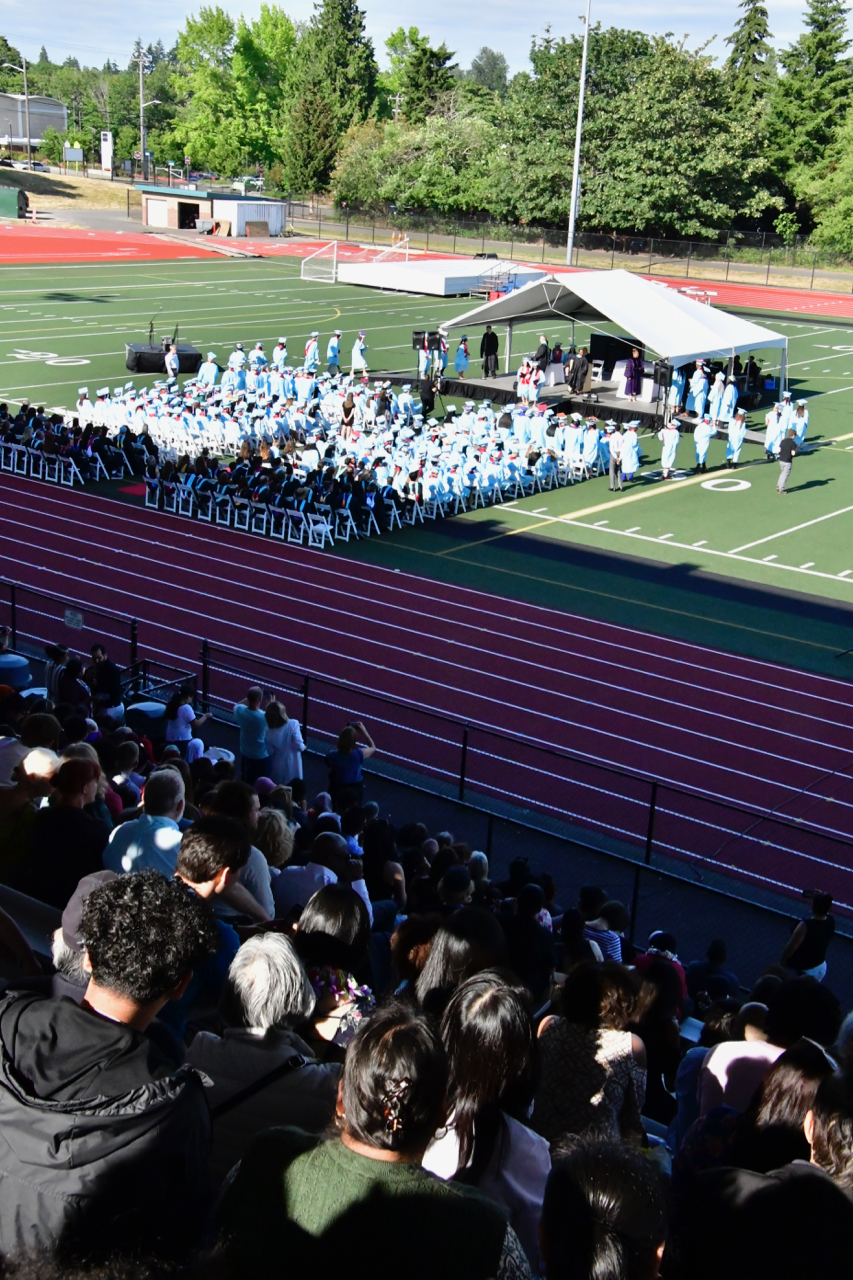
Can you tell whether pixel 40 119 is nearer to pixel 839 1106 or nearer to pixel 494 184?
pixel 494 184

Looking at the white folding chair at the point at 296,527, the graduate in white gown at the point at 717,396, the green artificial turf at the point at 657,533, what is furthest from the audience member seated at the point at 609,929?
the graduate in white gown at the point at 717,396

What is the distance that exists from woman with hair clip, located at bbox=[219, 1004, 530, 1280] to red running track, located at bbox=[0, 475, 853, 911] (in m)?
7.86

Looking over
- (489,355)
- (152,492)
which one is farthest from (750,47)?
(152,492)

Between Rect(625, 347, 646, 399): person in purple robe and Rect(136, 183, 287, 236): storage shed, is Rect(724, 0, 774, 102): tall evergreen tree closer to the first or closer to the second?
Rect(136, 183, 287, 236): storage shed

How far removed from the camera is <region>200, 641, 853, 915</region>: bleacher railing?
1171 cm

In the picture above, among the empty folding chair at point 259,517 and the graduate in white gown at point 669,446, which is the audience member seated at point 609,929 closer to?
the empty folding chair at point 259,517

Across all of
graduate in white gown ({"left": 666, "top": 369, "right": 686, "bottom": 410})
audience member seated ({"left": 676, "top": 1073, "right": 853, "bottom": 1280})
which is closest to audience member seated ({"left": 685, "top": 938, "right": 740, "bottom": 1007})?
audience member seated ({"left": 676, "top": 1073, "right": 853, "bottom": 1280})

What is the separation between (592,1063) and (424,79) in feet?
336

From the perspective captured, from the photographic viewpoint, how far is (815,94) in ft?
247

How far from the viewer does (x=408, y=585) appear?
19516mm

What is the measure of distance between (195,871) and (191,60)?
4598 inches

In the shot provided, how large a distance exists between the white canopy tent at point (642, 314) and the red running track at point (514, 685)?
12.6 m

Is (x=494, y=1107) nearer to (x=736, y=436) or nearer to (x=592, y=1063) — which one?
(x=592, y=1063)

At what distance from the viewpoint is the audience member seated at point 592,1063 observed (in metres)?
3.99
